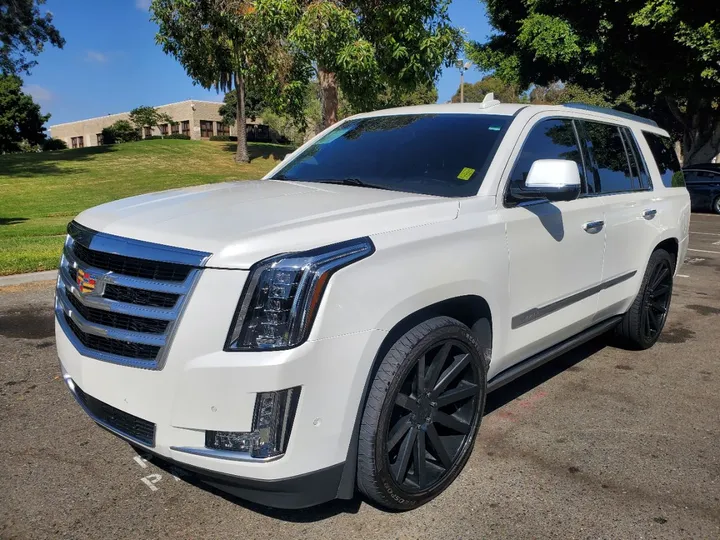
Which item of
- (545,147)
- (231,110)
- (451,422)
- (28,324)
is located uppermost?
(231,110)

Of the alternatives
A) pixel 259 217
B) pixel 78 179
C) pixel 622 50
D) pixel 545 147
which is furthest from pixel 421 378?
pixel 78 179

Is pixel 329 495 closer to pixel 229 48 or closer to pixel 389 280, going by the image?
pixel 389 280

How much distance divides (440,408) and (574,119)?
2.31 m

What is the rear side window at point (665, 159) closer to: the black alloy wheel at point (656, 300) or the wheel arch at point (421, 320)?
the black alloy wheel at point (656, 300)

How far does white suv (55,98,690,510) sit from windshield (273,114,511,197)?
0.6 inches

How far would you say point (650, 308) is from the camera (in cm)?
510

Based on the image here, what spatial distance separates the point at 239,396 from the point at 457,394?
1153 mm

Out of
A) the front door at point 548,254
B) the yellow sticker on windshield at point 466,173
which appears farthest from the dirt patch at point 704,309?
the yellow sticker on windshield at point 466,173

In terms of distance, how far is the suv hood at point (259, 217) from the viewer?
2293 mm

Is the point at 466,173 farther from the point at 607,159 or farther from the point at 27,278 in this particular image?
the point at 27,278

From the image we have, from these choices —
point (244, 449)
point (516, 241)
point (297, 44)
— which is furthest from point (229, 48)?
point (244, 449)

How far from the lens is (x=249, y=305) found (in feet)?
7.29

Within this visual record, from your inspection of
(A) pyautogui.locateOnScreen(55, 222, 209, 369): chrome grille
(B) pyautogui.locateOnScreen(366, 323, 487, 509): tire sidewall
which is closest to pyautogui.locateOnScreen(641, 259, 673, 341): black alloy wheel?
(B) pyautogui.locateOnScreen(366, 323, 487, 509): tire sidewall

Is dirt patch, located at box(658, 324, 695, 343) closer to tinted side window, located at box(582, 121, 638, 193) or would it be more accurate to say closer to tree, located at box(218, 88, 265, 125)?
tinted side window, located at box(582, 121, 638, 193)
